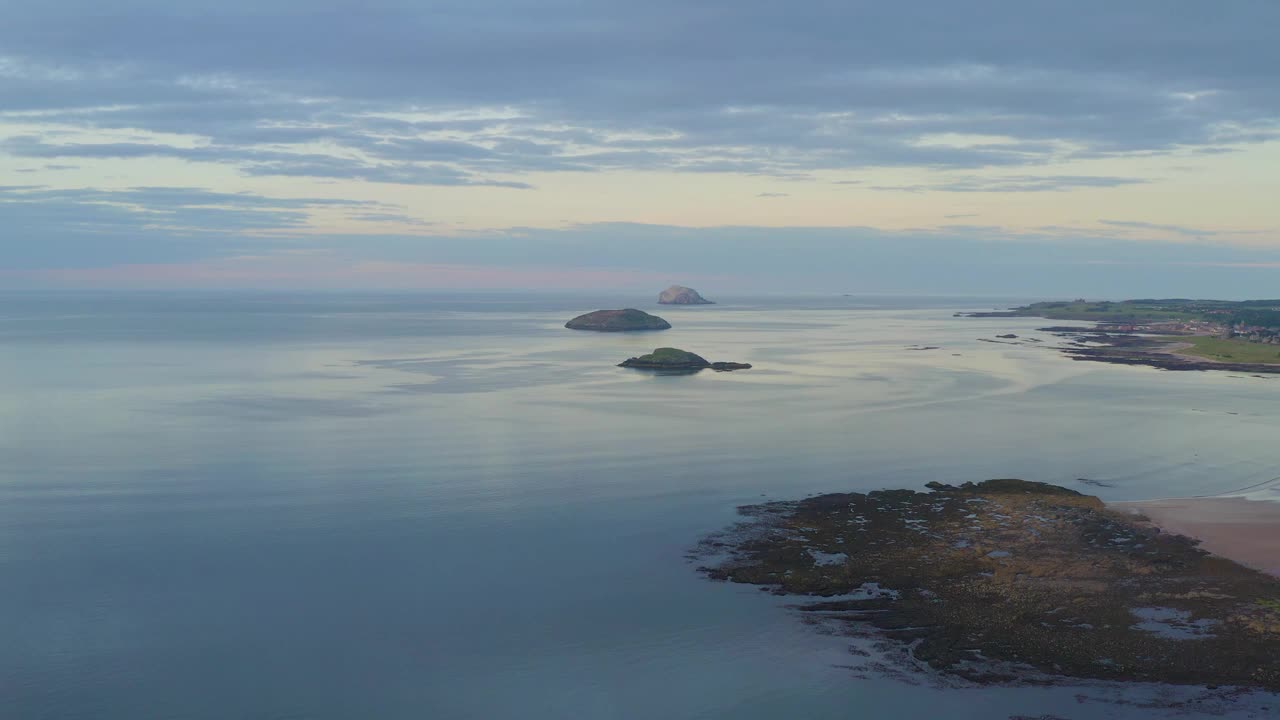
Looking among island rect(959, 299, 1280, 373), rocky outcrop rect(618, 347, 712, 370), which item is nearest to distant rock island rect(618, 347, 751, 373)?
rocky outcrop rect(618, 347, 712, 370)

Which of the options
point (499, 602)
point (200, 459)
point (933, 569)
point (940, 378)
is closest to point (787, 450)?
point (933, 569)

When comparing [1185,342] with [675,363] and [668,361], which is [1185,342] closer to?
[675,363]

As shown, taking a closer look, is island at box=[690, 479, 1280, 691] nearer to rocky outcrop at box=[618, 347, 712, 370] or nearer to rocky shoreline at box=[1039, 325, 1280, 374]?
rocky outcrop at box=[618, 347, 712, 370]

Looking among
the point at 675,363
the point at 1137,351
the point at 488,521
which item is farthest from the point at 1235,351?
the point at 488,521

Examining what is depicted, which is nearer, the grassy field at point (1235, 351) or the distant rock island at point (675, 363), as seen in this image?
the distant rock island at point (675, 363)

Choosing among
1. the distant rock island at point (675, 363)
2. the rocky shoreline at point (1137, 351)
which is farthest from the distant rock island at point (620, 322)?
the rocky shoreline at point (1137, 351)

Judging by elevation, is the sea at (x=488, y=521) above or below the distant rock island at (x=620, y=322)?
below

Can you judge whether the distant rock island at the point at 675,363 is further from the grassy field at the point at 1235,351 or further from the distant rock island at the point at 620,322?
the distant rock island at the point at 620,322

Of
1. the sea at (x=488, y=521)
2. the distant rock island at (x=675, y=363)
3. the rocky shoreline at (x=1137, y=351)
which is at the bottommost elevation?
the sea at (x=488, y=521)

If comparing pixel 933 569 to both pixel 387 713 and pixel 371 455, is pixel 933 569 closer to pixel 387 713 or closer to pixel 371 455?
pixel 387 713
